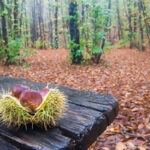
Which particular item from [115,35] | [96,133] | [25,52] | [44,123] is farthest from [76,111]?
[115,35]

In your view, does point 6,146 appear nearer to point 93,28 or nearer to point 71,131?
point 71,131

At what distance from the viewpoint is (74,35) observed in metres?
8.43

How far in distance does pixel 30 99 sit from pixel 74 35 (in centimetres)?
778

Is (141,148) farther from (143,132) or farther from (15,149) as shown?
(15,149)

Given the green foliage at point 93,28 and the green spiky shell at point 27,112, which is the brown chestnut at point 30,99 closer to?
the green spiky shell at point 27,112

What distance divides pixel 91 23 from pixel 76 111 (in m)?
7.91

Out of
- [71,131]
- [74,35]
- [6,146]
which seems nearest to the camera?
[6,146]

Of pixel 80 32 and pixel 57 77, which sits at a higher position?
pixel 80 32

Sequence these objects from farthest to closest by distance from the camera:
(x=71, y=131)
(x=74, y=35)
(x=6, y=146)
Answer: (x=74, y=35) < (x=71, y=131) < (x=6, y=146)

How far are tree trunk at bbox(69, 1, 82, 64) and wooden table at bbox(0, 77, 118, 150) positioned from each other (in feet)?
22.2

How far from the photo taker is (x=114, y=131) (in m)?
2.49

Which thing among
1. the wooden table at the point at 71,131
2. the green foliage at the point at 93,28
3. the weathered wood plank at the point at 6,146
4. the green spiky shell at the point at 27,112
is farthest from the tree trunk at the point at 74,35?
the weathered wood plank at the point at 6,146

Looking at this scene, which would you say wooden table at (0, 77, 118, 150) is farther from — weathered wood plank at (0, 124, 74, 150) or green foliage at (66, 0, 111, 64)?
green foliage at (66, 0, 111, 64)

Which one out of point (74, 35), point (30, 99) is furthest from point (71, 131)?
point (74, 35)
